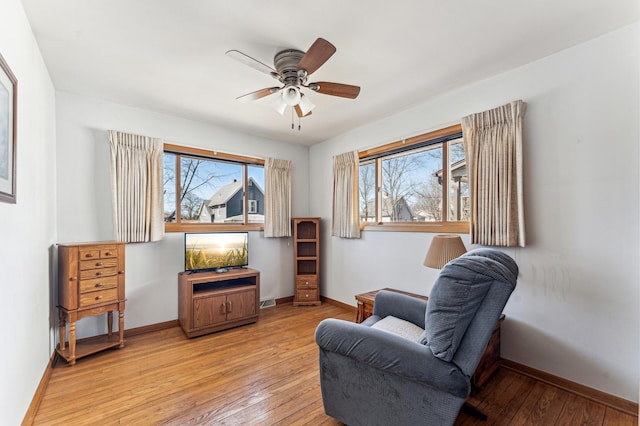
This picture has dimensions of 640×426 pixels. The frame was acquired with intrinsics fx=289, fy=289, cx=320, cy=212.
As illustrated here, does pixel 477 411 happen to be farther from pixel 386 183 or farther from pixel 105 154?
pixel 105 154

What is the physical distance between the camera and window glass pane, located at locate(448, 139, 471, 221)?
115 inches

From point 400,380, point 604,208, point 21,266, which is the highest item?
point 604,208

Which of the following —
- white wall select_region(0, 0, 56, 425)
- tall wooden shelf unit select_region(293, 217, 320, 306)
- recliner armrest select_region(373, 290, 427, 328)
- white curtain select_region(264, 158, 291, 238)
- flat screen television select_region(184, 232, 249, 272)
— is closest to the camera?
white wall select_region(0, 0, 56, 425)

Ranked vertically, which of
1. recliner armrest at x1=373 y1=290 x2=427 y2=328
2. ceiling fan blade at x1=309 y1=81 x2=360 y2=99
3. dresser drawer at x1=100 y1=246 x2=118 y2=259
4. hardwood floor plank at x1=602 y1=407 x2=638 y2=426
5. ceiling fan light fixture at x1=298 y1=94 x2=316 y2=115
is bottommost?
hardwood floor plank at x1=602 y1=407 x2=638 y2=426

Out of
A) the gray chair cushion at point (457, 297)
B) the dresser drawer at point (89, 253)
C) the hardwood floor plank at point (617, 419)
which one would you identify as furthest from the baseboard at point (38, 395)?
the hardwood floor plank at point (617, 419)

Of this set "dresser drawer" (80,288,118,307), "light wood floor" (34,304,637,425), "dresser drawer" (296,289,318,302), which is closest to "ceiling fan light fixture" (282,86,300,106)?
"light wood floor" (34,304,637,425)

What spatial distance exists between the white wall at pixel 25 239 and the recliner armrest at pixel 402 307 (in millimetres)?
2371

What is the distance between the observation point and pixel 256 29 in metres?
1.96

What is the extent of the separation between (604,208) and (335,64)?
7.41 feet

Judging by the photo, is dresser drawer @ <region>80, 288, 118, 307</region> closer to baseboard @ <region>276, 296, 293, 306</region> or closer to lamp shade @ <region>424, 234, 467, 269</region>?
baseboard @ <region>276, 296, 293, 306</region>

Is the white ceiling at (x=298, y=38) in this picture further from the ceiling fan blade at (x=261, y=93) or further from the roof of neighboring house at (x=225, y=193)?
the roof of neighboring house at (x=225, y=193)

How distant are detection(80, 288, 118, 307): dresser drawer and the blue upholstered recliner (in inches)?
86.8

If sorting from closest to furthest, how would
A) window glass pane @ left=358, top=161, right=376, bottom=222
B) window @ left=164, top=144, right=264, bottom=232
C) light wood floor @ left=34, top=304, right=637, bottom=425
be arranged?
light wood floor @ left=34, top=304, right=637, bottom=425 < window @ left=164, top=144, right=264, bottom=232 < window glass pane @ left=358, top=161, right=376, bottom=222

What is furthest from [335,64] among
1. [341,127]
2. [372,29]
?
[341,127]
